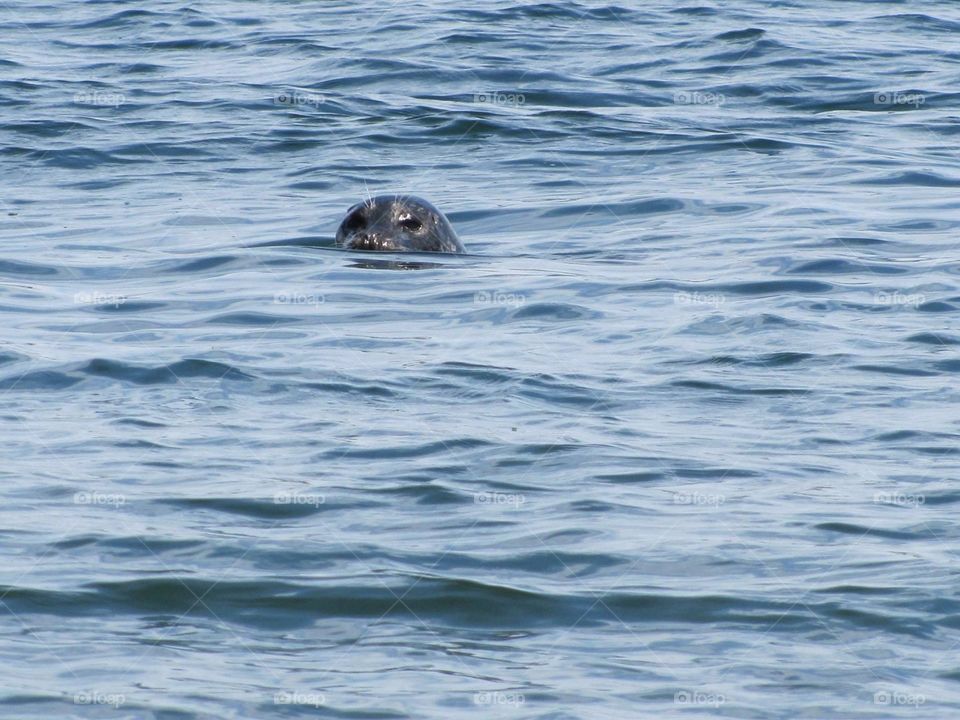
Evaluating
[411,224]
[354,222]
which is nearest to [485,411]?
[411,224]

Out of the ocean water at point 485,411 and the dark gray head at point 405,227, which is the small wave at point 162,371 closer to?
the ocean water at point 485,411

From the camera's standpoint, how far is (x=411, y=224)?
12539 millimetres

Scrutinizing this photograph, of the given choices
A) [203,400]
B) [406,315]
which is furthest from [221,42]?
[203,400]

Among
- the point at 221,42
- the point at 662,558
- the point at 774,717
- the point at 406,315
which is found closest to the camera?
the point at 774,717

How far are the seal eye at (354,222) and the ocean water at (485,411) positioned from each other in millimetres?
380

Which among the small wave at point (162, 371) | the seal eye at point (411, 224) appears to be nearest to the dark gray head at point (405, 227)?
the seal eye at point (411, 224)

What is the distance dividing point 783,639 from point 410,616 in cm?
115

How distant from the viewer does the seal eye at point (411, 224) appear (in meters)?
12.5

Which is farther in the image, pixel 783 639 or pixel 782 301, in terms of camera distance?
pixel 782 301

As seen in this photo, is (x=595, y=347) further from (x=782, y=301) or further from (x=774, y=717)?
(x=774, y=717)

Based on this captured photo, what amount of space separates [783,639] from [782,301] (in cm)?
530

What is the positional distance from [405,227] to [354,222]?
0.45m

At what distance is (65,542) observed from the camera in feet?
21.8

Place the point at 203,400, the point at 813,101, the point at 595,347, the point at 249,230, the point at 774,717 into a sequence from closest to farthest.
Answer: the point at 774,717 → the point at 203,400 → the point at 595,347 → the point at 249,230 → the point at 813,101
